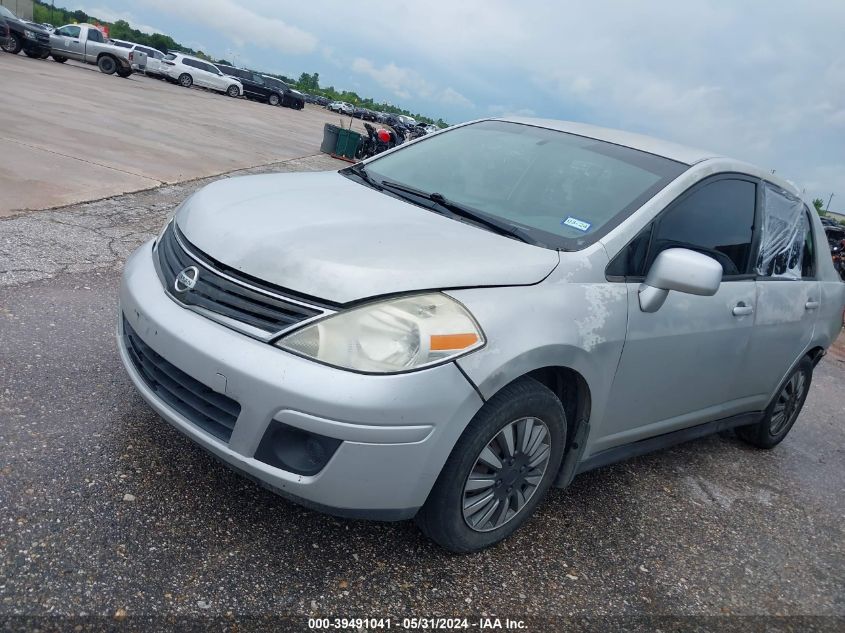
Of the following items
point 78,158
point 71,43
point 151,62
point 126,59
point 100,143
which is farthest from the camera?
point 151,62

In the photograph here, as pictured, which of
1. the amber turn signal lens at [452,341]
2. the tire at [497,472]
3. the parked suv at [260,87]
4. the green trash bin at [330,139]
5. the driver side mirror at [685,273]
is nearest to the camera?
the amber turn signal lens at [452,341]

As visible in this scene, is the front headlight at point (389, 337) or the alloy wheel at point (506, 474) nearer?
the front headlight at point (389, 337)

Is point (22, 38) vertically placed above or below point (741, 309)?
below

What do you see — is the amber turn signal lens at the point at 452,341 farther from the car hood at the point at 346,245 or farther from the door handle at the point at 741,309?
the door handle at the point at 741,309

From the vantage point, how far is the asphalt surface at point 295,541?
2.34 m

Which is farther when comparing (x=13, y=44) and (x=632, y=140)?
(x=13, y=44)

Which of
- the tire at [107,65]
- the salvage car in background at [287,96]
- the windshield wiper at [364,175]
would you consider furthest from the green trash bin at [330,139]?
the salvage car in background at [287,96]

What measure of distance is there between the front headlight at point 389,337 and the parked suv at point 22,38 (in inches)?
1148

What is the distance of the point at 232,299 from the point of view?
8.13 ft

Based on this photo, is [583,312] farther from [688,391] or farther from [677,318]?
[688,391]

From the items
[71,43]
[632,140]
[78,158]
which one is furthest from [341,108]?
[632,140]

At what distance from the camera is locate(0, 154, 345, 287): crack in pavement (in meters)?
5.10

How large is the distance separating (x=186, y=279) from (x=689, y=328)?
2.12 meters

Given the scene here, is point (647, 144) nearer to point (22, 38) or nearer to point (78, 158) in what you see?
point (78, 158)
